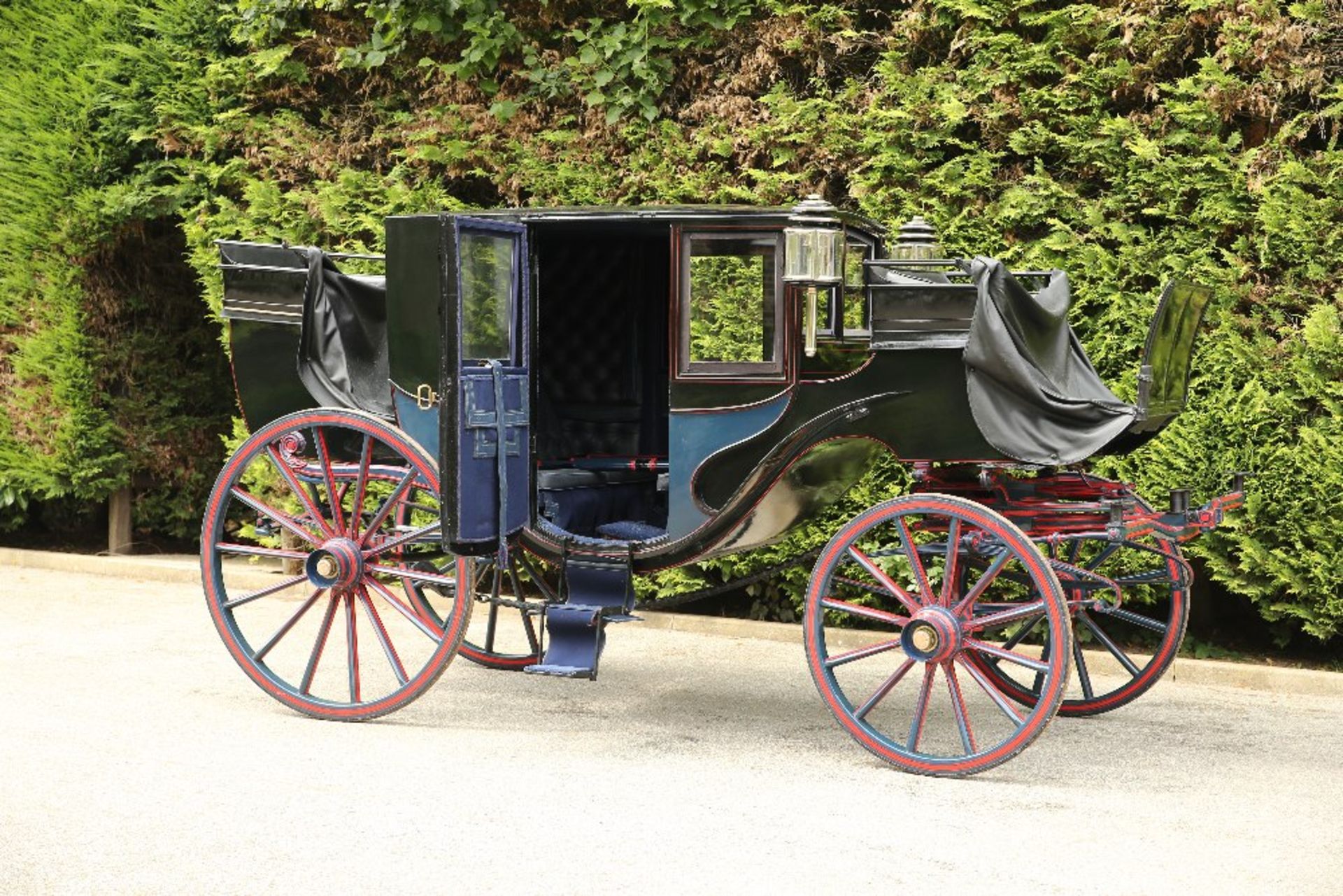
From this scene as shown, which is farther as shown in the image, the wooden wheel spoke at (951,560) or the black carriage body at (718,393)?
the black carriage body at (718,393)

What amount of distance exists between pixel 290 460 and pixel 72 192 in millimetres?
4660

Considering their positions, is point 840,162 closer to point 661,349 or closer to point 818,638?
point 661,349

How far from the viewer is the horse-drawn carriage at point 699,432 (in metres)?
5.62

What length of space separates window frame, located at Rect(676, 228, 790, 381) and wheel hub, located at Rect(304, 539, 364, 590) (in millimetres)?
1460

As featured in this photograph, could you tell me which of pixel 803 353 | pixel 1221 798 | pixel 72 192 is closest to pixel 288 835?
pixel 803 353

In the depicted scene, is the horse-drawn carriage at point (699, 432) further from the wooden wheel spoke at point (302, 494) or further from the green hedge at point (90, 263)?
the green hedge at point (90, 263)

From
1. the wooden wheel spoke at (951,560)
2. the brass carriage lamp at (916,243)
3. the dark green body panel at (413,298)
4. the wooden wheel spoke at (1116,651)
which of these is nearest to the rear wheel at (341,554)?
the dark green body panel at (413,298)

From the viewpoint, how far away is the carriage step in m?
6.18

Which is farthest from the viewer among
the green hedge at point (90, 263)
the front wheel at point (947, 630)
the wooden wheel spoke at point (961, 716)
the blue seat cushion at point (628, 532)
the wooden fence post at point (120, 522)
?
the wooden fence post at point (120, 522)

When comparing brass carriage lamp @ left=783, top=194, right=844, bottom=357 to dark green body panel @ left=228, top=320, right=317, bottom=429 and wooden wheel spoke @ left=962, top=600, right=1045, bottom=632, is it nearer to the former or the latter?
wooden wheel spoke @ left=962, top=600, right=1045, bottom=632

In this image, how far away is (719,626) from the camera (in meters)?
8.56

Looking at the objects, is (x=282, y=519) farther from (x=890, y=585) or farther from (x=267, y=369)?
(x=890, y=585)

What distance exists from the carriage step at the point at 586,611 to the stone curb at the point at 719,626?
7.25 feet

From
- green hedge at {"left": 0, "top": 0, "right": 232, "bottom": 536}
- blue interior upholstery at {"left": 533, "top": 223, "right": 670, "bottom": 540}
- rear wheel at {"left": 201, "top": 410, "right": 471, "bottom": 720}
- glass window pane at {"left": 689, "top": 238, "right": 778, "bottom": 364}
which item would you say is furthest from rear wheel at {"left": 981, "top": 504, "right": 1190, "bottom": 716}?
green hedge at {"left": 0, "top": 0, "right": 232, "bottom": 536}
